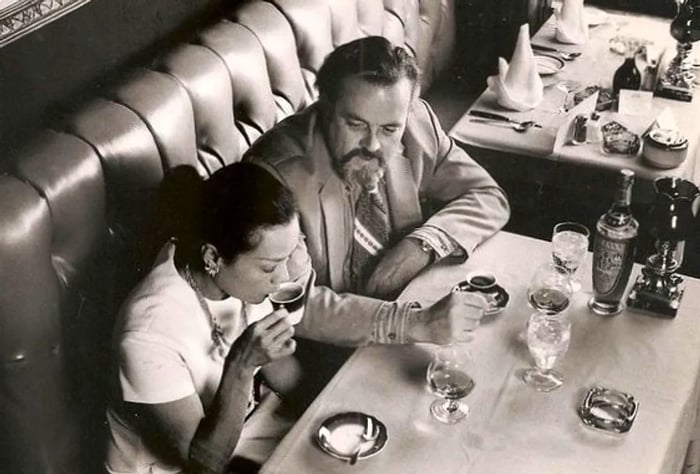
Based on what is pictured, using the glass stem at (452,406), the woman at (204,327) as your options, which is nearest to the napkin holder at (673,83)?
the glass stem at (452,406)

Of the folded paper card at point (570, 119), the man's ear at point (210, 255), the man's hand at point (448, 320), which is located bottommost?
the folded paper card at point (570, 119)

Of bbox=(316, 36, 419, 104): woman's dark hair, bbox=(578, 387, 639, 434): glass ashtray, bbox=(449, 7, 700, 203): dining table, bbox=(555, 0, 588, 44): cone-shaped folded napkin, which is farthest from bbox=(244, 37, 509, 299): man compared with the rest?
bbox=(555, 0, 588, 44): cone-shaped folded napkin

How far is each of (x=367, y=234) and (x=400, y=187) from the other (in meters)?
0.13

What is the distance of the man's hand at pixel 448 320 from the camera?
1621 millimetres

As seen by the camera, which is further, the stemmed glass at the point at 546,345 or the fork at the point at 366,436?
the stemmed glass at the point at 546,345

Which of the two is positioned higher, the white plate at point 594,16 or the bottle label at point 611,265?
the bottle label at point 611,265

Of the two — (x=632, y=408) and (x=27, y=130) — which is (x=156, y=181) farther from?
(x=632, y=408)

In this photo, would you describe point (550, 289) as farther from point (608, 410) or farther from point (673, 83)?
point (673, 83)

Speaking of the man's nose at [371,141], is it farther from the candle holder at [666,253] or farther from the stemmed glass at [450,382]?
the candle holder at [666,253]

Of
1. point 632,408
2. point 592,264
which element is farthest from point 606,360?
point 592,264

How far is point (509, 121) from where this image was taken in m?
2.35

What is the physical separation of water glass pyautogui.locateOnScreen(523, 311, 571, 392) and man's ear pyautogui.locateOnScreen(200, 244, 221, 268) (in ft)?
1.87

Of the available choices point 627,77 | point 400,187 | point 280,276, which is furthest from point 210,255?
point 627,77

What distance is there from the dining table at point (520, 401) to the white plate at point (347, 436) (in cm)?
1
